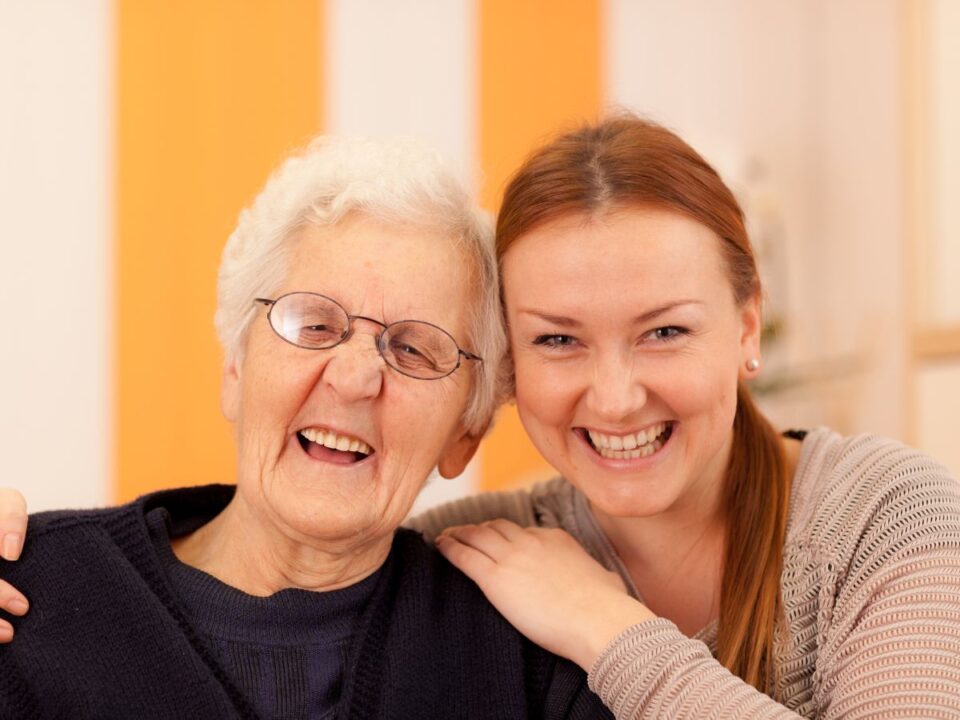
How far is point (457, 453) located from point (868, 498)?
Answer: 672 millimetres

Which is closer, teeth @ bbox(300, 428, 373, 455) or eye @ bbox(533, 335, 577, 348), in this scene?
teeth @ bbox(300, 428, 373, 455)

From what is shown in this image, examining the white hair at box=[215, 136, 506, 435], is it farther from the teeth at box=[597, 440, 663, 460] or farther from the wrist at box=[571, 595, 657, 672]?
the wrist at box=[571, 595, 657, 672]

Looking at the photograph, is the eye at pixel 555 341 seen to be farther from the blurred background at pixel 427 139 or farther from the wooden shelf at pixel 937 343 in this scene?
the wooden shelf at pixel 937 343

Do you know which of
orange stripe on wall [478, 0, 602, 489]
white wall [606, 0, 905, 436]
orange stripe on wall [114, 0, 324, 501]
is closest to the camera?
orange stripe on wall [114, 0, 324, 501]

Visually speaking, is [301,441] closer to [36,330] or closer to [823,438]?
[823,438]

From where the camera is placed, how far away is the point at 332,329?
1.68m

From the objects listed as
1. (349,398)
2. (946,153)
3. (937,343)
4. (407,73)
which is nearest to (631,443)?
(349,398)

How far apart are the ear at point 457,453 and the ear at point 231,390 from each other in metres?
0.35

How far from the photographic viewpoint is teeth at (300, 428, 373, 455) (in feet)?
5.56

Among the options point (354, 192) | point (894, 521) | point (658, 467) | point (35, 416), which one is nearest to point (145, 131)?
point (35, 416)

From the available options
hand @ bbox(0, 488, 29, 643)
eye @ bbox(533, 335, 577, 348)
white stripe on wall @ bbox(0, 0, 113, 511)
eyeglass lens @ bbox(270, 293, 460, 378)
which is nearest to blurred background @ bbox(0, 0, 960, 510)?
white stripe on wall @ bbox(0, 0, 113, 511)

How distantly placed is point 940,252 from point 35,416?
3311 mm

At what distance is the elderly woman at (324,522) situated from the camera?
1.60 m

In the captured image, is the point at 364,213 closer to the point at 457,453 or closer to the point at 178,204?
the point at 457,453
